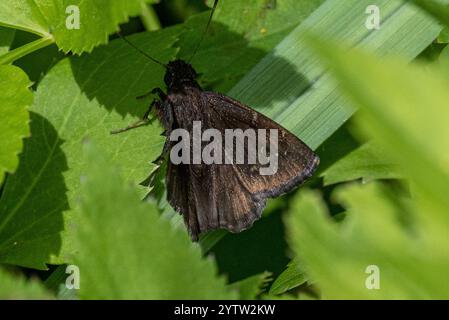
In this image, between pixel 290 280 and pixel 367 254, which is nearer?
pixel 367 254

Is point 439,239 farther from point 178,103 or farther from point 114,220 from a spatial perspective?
point 178,103

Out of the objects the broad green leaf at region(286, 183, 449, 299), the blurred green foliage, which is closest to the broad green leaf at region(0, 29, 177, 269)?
the blurred green foliage

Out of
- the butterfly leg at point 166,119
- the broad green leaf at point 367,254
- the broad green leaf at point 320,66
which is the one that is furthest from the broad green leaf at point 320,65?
the broad green leaf at point 367,254

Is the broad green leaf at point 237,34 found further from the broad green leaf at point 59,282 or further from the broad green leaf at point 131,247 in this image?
the broad green leaf at point 131,247

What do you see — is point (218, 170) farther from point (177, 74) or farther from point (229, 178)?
point (177, 74)

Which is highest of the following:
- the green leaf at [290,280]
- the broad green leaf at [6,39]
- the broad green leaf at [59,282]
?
the broad green leaf at [6,39]

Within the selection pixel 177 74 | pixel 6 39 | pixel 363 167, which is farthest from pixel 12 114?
pixel 363 167
